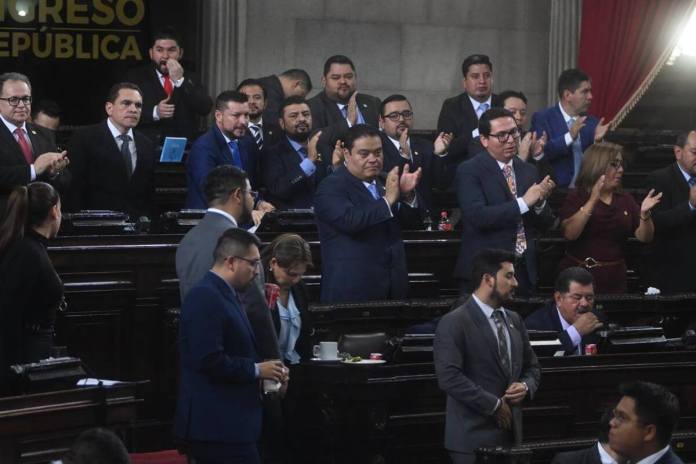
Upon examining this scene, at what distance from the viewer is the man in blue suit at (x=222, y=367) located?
5445 millimetres

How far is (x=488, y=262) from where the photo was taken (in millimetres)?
6082

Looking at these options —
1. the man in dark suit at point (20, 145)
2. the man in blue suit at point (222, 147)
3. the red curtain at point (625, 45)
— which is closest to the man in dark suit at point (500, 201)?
the man in blue suit at point (222, 147)

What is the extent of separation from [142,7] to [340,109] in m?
2.37

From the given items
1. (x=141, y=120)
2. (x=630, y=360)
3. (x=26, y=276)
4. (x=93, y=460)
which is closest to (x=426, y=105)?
(x=141, y=120)

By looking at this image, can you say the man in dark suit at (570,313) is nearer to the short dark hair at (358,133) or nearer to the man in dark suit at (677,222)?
the short dark hair at (358,133)

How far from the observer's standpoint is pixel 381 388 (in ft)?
20.6

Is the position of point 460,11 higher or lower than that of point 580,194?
higher

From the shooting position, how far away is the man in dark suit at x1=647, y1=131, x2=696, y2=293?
8320 mm

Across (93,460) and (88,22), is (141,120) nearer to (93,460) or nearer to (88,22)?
(88,22)

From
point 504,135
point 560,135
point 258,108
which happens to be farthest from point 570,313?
point 258,108

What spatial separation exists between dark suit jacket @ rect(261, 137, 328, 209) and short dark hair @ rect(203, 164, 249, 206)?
82.9 inches

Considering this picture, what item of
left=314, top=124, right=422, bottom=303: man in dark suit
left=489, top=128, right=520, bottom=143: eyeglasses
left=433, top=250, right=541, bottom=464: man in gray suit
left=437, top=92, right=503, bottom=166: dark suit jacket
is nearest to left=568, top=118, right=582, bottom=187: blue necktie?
left=437, top=92, right=503, bottom=166: dark suit jacket

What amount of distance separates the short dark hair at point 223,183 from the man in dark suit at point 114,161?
1941 millimetres

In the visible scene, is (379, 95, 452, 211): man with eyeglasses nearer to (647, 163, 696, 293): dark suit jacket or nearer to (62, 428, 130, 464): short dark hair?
(647, 163, 696, 293): dark suit jacket
